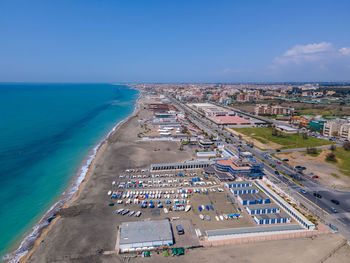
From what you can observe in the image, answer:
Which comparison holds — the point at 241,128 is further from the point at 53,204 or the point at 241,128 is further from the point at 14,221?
the point at 14,221

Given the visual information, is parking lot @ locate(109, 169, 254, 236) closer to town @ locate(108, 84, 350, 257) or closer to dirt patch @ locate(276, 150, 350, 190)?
town @ locate(108, 84, 350, 257)

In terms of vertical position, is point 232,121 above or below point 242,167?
above

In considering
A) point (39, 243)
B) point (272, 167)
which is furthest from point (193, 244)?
point (272, 167)

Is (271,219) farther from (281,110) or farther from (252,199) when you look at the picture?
(281,110)

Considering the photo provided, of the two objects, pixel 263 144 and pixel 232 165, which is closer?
pixel 232 165

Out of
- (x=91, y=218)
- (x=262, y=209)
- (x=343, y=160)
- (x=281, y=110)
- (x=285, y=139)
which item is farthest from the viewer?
(x=281, y=110)


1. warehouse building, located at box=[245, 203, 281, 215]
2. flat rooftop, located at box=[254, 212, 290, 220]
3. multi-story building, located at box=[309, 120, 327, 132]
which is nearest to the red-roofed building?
multi-story building, located at box=[309, 120, 327, 132]

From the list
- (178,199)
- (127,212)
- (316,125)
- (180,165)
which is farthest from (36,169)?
(316,125)
